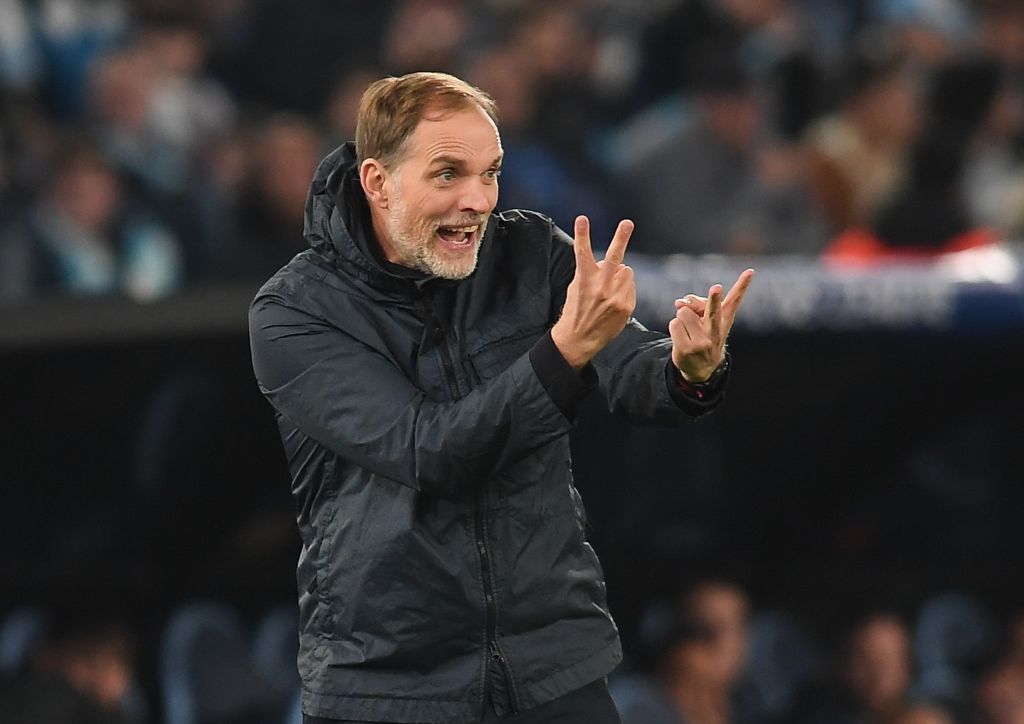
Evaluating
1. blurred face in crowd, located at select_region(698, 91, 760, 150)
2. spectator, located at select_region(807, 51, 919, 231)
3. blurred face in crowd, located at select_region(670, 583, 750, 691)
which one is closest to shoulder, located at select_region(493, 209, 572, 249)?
blurred face in crowd, located at select_region(670, 583, 750, 691)

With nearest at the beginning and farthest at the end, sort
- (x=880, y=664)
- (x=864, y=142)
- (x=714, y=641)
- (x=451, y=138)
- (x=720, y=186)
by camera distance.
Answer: (x=451, y=138) → (x=714, y=641) → (x=880, y=664) → (x=720, y=186) → (x=864, y=142)

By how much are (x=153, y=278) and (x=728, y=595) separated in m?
1.95

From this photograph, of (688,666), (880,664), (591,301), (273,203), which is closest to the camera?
(591,301)

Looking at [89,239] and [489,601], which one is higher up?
[89,239]

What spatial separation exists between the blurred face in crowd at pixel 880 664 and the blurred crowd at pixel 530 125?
1162 mm

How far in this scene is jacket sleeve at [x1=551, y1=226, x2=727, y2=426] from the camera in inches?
107

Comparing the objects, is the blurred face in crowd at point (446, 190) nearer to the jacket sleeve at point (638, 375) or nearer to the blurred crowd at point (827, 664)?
the jacket sleeve at point (638, 375)

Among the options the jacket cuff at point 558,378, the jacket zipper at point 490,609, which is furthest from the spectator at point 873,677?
the jacket cuff at point 558,378

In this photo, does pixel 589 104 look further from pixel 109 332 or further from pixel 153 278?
pixel 109 332

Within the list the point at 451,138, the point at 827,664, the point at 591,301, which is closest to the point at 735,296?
the point at 591,301

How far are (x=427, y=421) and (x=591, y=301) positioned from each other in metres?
0.27

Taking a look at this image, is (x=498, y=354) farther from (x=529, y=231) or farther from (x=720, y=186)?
(x=720, y=186)

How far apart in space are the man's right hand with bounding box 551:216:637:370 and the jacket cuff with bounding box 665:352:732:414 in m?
0.18

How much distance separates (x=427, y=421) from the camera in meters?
2.61
